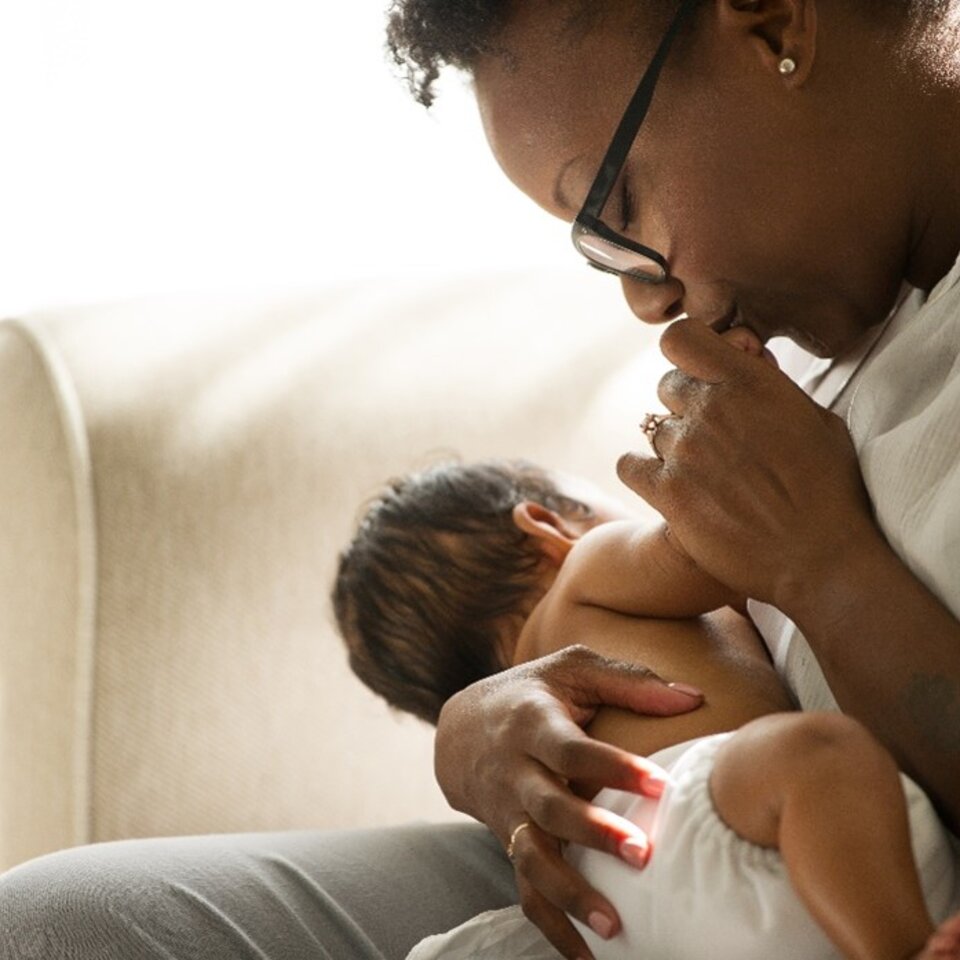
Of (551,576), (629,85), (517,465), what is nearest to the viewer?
(629,85)

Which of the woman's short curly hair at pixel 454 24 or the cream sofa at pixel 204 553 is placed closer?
the woman's short curly hair at pixel 454 24

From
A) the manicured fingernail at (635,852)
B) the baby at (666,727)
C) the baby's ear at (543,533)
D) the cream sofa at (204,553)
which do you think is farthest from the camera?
the cream sofa at (204,553)

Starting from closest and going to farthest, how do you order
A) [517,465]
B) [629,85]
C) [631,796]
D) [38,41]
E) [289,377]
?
[631,796] → [629,85] → [517,465] → [289,377] → [38,41]

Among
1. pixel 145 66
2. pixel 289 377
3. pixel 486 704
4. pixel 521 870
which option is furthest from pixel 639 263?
pixel 145 66

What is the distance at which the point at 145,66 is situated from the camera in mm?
2758

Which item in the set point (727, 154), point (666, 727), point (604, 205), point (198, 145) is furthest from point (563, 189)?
point (198, 145)

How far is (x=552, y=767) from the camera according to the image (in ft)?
4.11

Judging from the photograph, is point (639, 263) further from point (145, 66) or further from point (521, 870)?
point (145, 66)

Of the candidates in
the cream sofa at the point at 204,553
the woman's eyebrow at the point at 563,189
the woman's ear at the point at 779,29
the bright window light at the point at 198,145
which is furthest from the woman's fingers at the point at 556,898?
the bright window light at the point at 198,145

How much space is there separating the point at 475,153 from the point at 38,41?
2.73 ft

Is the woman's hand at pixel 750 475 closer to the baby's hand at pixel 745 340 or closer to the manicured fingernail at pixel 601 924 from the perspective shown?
the baby's hand at pixel 745 340

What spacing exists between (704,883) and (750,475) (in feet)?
1.10

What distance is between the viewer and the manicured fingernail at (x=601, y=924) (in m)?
1.17

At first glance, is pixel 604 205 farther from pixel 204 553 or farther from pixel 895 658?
pixel 204 553
